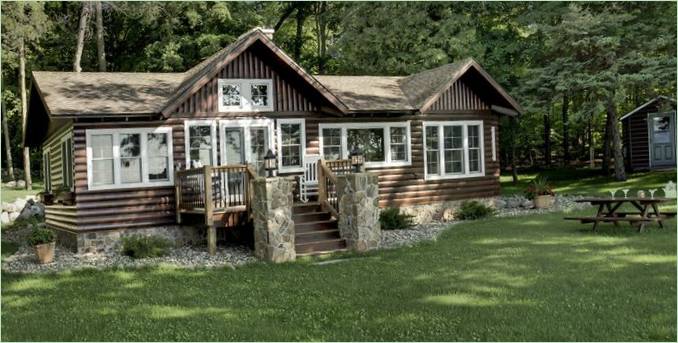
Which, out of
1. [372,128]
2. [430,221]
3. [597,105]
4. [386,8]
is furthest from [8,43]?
[597,105]

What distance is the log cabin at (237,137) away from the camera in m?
15.5

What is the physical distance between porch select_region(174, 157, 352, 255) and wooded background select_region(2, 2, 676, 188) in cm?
1298

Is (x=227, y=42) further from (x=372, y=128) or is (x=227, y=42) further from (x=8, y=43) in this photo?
(x=372, y=128)

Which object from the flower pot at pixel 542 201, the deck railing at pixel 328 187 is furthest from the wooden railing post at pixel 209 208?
the flower pot at pixel 542 201

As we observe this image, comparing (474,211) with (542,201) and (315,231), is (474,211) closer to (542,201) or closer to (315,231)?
(542,201)

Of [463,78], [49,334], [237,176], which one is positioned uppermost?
[463,78]

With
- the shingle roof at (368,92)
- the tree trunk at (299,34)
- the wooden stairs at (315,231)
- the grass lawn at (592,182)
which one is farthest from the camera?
the tree trunk at (299,34)

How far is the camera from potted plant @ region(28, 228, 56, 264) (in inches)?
548

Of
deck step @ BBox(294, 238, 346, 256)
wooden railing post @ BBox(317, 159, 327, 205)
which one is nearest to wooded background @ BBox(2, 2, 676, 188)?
wooden railing post @ BBox(317, 159, 327, 205)

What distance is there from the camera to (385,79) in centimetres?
2238

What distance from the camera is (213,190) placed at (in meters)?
15.4

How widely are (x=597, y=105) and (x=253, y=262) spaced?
1644cm

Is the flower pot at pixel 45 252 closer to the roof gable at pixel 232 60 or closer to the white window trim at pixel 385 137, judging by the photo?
the roof gable at pixel 232 60

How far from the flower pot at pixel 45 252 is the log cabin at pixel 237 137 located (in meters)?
1.26
